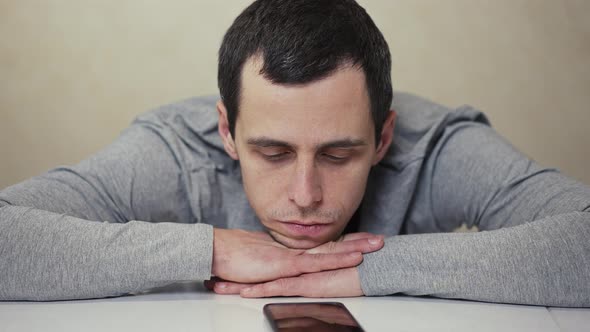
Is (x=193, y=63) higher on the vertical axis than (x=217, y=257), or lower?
higher

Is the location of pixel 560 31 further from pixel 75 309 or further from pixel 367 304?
pixel 75 309

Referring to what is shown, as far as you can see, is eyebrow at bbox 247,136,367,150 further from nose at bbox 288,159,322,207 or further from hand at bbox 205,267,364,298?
hand at bbox 205,267,364,298

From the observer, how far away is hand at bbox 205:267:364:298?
3.65ft

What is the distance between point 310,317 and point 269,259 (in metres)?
0.20

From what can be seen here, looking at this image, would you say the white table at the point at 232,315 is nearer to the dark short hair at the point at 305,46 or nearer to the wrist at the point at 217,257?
the wrist at the point at 217,257

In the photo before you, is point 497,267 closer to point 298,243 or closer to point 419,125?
point 298,243

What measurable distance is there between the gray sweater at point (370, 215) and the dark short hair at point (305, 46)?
0.83ft

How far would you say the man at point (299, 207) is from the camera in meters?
1.10

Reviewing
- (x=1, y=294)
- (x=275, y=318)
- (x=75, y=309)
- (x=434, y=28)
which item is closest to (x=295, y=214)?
(x=275, y=318)

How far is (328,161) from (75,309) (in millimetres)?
488

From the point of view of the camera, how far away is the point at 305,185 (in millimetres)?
1143

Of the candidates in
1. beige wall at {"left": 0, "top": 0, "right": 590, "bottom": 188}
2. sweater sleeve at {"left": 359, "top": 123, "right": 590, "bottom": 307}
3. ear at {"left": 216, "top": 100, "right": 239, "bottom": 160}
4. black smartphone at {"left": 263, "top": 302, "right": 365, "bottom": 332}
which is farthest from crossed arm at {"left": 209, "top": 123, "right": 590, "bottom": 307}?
beige wall at {"left": 0, "top": 0, "right": 590, "bottom": 188}

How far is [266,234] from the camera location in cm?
128

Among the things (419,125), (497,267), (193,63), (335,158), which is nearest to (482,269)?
(497,267)
